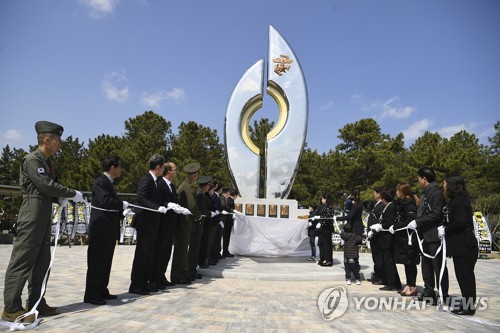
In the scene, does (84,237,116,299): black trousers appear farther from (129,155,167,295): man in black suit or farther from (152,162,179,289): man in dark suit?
(152,162,179,289): man in dark suit

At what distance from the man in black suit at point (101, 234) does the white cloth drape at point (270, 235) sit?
17.3ft

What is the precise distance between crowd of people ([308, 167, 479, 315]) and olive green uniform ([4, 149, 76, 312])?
15.4ft

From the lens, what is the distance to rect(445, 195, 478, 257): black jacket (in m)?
4.43

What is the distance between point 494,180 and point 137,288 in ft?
104

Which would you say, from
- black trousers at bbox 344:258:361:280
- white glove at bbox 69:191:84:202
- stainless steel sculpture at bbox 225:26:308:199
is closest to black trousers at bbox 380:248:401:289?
black trousers at bbox 344:258:361:280

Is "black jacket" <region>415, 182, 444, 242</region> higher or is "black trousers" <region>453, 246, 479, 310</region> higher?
"black jacket" <region>415, 182, 444, 242</region>

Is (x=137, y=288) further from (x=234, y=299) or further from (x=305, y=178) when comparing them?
(x=305, y=178)

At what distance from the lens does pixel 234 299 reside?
490cm

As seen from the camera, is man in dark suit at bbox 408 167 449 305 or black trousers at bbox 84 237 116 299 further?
man in dark suit at bbox 408 167 449 305

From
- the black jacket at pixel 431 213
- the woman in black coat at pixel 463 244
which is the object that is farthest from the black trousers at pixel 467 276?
the black jacket at pixel 431 213

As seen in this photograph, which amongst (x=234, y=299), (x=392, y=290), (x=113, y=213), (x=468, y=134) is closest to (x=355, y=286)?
(x=392, y=290)

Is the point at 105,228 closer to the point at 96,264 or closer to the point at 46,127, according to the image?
the point at 96,264

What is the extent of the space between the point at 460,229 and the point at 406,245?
1.19 meters

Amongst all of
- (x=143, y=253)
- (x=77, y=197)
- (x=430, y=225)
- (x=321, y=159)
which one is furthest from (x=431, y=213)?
(x=321, y=159)
